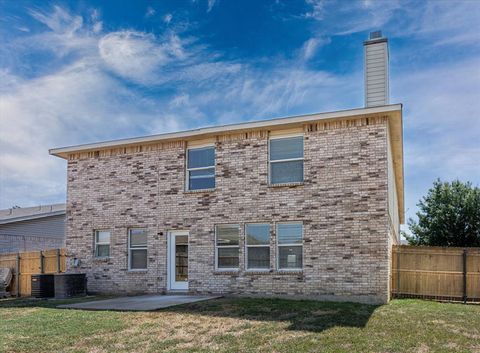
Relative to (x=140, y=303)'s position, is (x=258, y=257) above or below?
above

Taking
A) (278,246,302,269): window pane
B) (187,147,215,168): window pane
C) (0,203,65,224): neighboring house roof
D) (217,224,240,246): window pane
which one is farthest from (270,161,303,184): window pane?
(0,203,65,224): neighboring house roof

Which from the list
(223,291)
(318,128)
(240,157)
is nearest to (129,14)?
(240,157)

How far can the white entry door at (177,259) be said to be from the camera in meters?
16.3

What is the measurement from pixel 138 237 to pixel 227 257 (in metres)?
3.39

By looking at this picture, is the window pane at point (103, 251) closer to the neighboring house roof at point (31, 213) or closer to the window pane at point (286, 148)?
the window pane at point (286, 148)

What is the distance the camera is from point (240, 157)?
1580 centimetres

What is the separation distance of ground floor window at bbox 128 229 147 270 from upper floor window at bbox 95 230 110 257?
93 cm

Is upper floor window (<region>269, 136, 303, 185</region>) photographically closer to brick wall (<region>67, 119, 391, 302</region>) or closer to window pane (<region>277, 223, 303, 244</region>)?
brick wall (<region>67, 119, 391, 302</region>)

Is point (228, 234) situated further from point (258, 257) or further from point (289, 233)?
point (289, 233)

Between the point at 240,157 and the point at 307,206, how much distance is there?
105 inches

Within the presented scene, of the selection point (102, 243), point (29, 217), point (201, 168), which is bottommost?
point (102, 243)

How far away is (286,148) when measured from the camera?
15.4 m

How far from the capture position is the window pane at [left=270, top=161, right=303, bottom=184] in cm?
1506

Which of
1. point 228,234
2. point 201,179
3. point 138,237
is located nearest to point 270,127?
point 201,179
